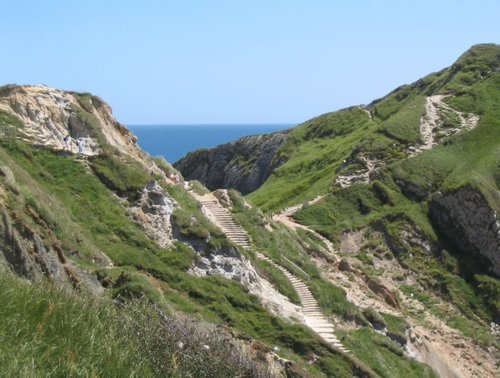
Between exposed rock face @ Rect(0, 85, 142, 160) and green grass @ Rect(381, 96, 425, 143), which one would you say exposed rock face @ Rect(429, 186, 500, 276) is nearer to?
green grass @ Rect(381, 96, 425, 143)

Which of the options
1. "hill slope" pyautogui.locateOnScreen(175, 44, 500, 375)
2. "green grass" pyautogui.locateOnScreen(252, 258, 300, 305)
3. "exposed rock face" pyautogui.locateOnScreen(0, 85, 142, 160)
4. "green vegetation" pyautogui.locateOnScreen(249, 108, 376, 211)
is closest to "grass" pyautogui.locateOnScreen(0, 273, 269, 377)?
"green grass" pyautogui.locateOnScreen(252, 258, 300, 305)

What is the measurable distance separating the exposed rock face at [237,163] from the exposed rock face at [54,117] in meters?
55.3

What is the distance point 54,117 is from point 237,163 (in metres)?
64.6

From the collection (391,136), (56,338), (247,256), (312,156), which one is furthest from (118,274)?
(312,156)

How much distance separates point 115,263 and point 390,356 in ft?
47.6

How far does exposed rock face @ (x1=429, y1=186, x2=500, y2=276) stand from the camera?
55031 millimetres

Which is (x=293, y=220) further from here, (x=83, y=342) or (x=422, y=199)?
(x=83, y=342)

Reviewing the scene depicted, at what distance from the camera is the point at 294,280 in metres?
39.4

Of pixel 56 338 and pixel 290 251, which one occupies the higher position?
pixel 56 338

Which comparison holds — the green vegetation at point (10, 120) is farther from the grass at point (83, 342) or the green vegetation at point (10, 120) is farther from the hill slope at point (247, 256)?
the grass at point (83, 342)

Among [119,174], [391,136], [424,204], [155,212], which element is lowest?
[424,204]

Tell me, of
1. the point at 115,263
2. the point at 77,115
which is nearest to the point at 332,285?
the point at 115,263

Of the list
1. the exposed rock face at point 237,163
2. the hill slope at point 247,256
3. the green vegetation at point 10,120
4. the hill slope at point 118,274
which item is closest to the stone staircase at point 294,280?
the hill slope at point 247,256

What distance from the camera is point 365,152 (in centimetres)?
7050
